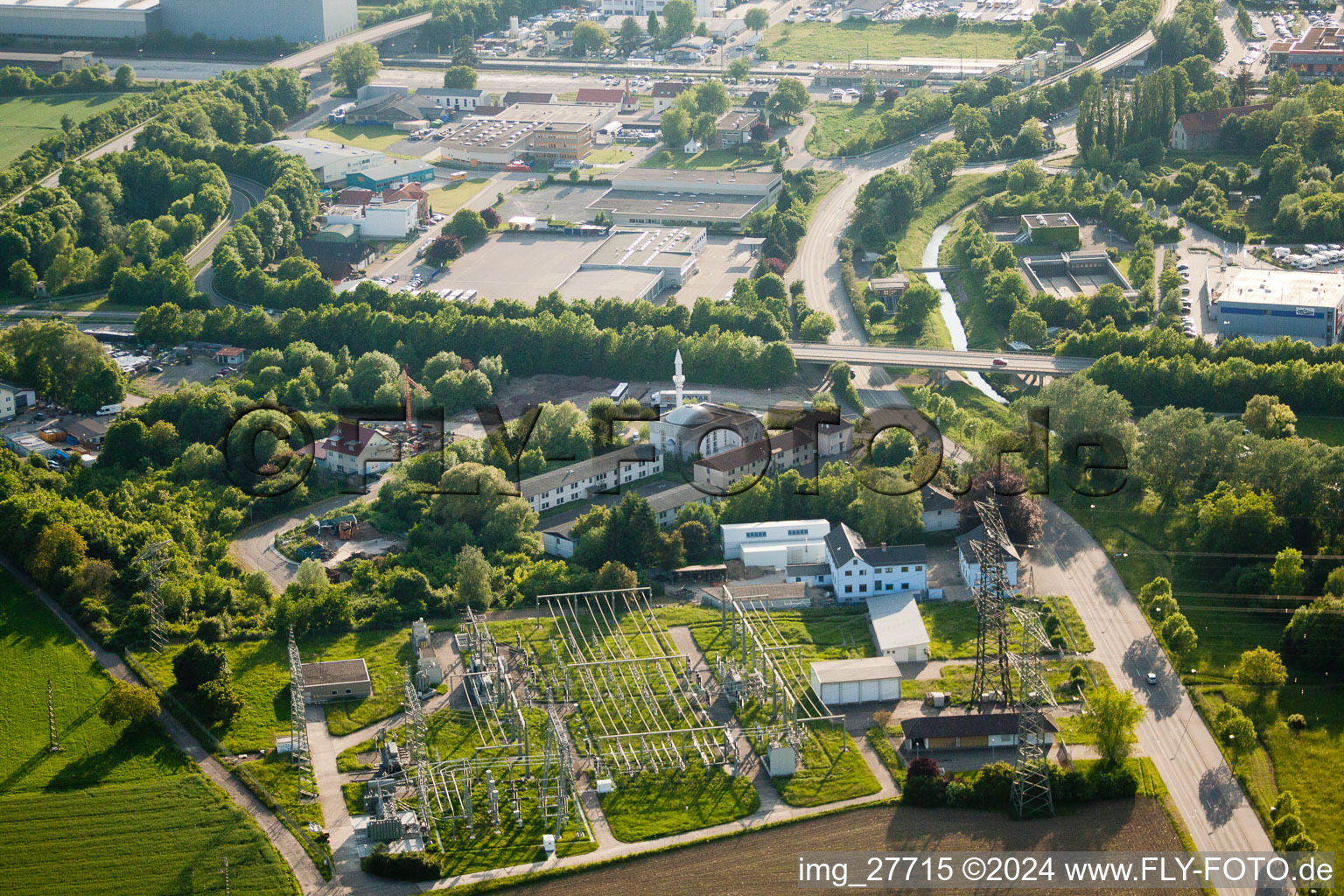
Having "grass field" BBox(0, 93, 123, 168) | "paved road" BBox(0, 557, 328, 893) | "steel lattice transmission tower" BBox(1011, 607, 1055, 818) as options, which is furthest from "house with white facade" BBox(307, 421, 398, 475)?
"grass field" BBox(0, 93, 123, 168)

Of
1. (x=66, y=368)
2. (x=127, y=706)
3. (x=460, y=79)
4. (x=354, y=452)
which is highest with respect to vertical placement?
(x=460, y=79)

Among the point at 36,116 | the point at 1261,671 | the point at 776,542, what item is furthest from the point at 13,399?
the point at 1261,671

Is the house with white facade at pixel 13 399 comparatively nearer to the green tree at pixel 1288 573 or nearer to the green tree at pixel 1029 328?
the green tree at pixel 1029 328

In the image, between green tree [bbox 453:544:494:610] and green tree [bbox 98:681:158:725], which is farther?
green tree [bbox 453:544:494:610]

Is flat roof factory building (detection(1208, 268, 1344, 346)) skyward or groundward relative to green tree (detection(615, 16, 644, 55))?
groundward

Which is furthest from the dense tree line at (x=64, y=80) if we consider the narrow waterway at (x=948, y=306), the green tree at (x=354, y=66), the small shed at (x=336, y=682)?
the small shed at (x=336, y=682)

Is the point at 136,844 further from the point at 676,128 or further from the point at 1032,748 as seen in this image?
the point at 676,128

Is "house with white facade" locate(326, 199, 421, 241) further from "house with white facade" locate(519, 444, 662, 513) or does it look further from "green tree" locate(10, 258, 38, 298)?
"house with white facade" locate(519, 444, 662, 513)
